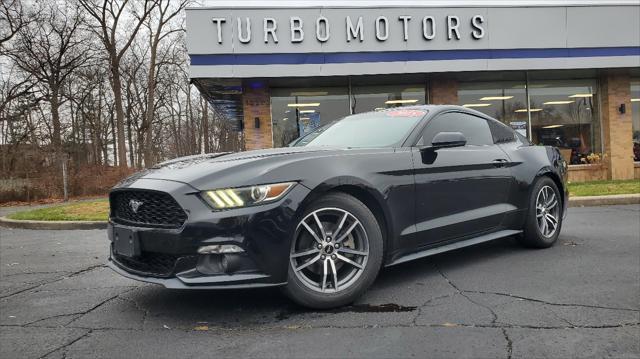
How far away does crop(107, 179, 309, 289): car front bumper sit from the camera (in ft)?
9.41

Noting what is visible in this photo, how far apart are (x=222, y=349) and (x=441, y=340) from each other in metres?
1.21

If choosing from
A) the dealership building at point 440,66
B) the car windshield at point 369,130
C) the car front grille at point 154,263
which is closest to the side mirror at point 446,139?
the car windshield at point 369,130

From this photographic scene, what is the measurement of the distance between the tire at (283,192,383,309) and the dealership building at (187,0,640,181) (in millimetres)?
9297

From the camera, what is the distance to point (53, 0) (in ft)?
80.8

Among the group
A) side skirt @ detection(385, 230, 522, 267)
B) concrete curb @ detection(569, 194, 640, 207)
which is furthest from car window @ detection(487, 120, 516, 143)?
concrete curb @ detection(569, 194, 640, 207)

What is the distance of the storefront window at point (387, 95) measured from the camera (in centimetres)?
1405

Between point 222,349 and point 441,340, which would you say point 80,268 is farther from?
point 441,340

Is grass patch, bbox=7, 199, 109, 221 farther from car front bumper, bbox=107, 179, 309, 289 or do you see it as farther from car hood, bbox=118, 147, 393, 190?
car front bumper, bbox=107, 179, 309, 289

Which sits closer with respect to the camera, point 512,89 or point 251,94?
point 251,94

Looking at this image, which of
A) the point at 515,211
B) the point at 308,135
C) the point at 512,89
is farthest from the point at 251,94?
the point at 515,211

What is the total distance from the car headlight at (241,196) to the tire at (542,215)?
3.03 metres

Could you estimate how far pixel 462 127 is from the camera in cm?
457

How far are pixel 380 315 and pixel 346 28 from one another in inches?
410

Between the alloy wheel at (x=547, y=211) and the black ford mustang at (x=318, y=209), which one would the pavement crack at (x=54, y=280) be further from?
the alloy wheel at (x=547, y=211)
